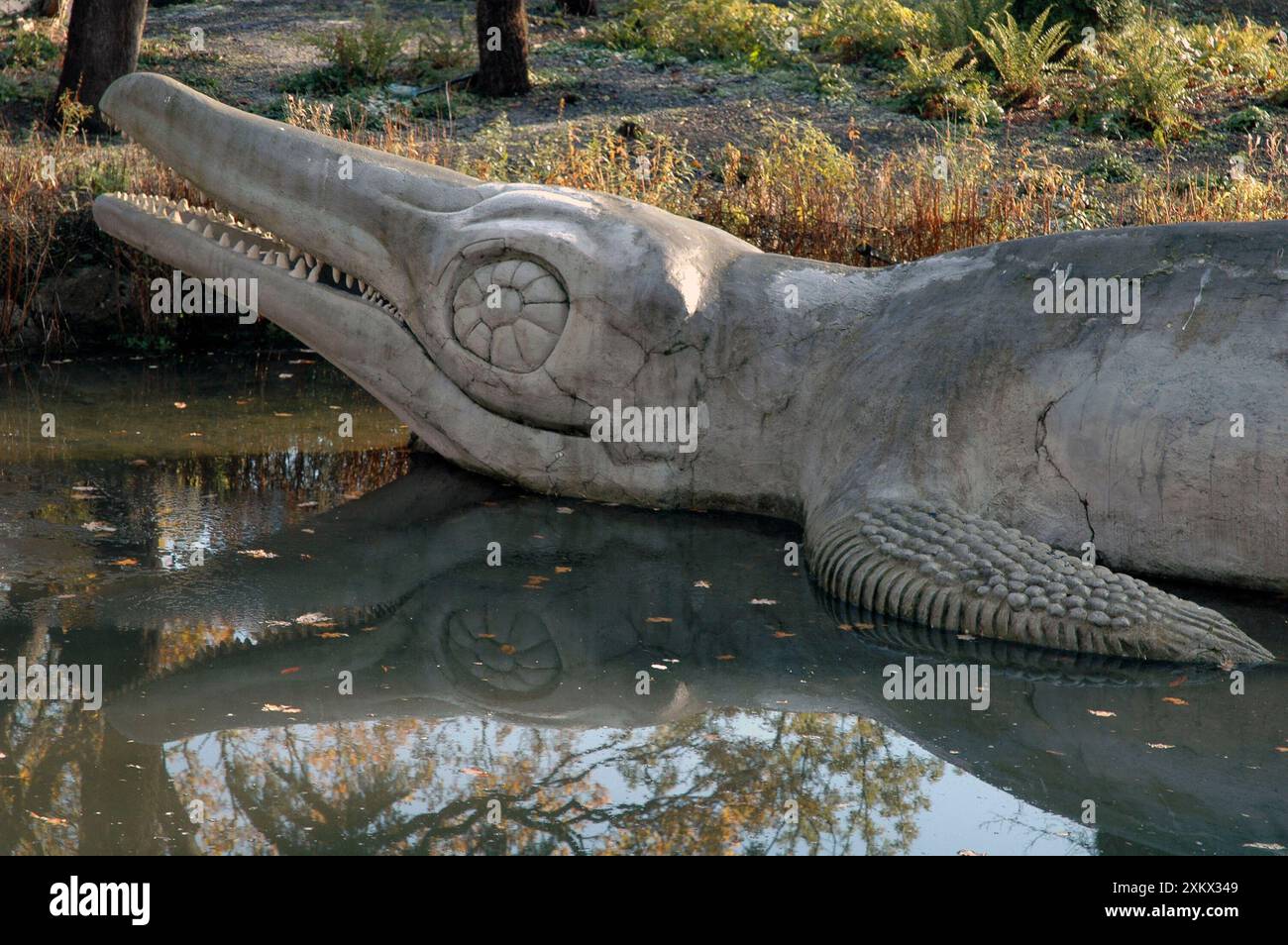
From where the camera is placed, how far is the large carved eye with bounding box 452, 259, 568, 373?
23.4ft

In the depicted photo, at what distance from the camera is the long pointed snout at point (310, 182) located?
7.34 meters

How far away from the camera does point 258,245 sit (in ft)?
25.6

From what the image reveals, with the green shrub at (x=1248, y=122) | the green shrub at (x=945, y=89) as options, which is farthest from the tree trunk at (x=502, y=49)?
the green shrub at (x=1248, y=122)

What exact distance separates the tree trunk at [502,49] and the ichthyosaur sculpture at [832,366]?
9864 mm

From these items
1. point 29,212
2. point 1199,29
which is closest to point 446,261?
point 29,212

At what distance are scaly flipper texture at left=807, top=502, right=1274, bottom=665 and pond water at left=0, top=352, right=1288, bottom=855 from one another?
0.38 feet

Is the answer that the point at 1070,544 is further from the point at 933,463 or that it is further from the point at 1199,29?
the point at 1199,29

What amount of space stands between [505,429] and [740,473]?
129 cm

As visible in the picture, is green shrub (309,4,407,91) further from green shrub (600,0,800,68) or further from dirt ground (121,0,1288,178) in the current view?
green shrub (600,0,800,68)

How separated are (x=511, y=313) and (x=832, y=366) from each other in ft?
5.43

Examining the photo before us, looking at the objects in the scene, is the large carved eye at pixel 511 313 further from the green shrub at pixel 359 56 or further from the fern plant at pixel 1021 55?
the green shrub at pixel 359 56

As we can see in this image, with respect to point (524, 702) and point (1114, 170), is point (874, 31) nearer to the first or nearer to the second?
point (1114, 170)

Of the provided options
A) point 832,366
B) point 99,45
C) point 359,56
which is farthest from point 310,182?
point 359,56

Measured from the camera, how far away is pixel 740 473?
7.24 meters
